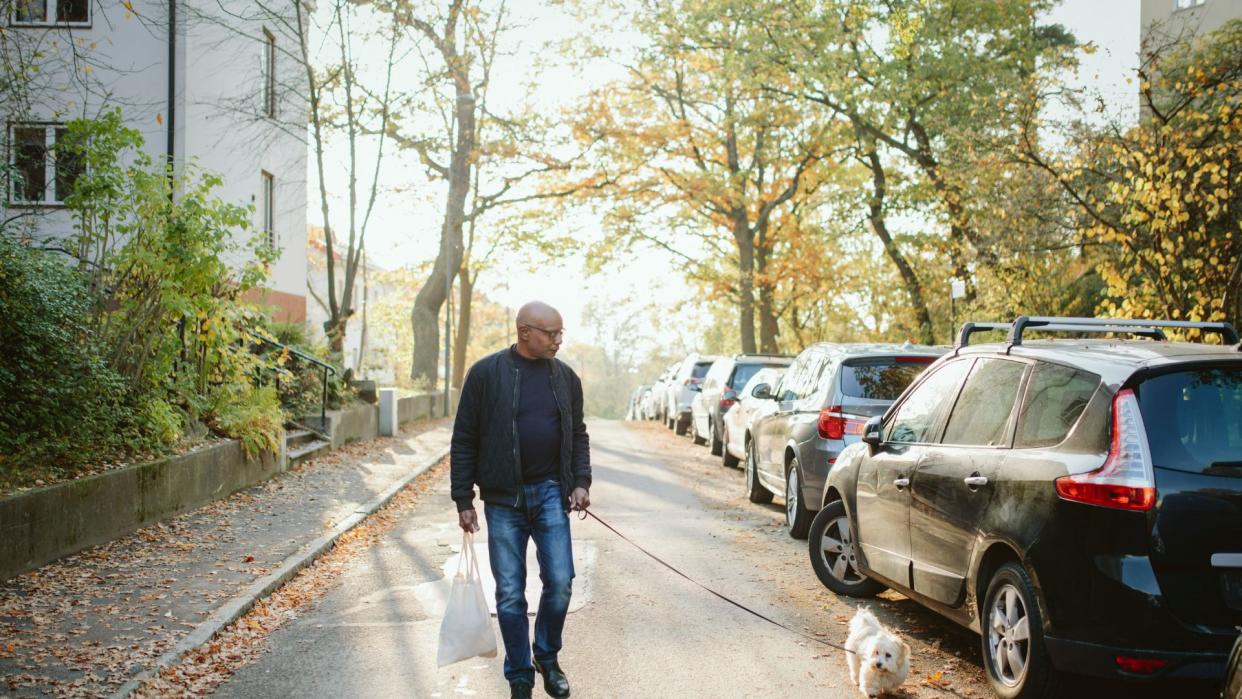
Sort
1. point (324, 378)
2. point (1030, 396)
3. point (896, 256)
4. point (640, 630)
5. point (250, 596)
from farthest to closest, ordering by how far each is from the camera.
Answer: point (896, 256), point (324, 378), point (250, 596), point (640, 630), point (1030, 396)

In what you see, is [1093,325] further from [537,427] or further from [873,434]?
[537,427]

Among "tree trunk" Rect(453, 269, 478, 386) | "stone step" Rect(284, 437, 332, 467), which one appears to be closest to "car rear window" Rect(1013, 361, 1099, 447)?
"stone step" Rect(284, 437, 332, 467)

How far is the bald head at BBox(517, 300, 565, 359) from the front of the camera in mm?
5383

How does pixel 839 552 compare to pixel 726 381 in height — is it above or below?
below

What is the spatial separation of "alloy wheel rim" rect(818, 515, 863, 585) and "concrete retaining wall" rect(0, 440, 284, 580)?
5611 mm

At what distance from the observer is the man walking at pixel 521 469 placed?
212 inches

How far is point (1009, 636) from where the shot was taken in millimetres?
5215

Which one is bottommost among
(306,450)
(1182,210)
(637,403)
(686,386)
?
(637,403)

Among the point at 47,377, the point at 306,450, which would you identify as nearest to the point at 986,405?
the point at 47,377

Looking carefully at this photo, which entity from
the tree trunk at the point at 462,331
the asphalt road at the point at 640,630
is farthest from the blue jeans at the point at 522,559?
the tree trunk at the point at 462,331

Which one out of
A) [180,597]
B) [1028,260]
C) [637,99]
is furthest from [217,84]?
[180,597]

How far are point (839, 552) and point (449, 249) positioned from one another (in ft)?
73.4

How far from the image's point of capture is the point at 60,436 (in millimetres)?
9406

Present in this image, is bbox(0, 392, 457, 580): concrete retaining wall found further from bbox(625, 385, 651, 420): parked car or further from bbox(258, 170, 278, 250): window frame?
bbox(625, 385, 651, 420): parked car
